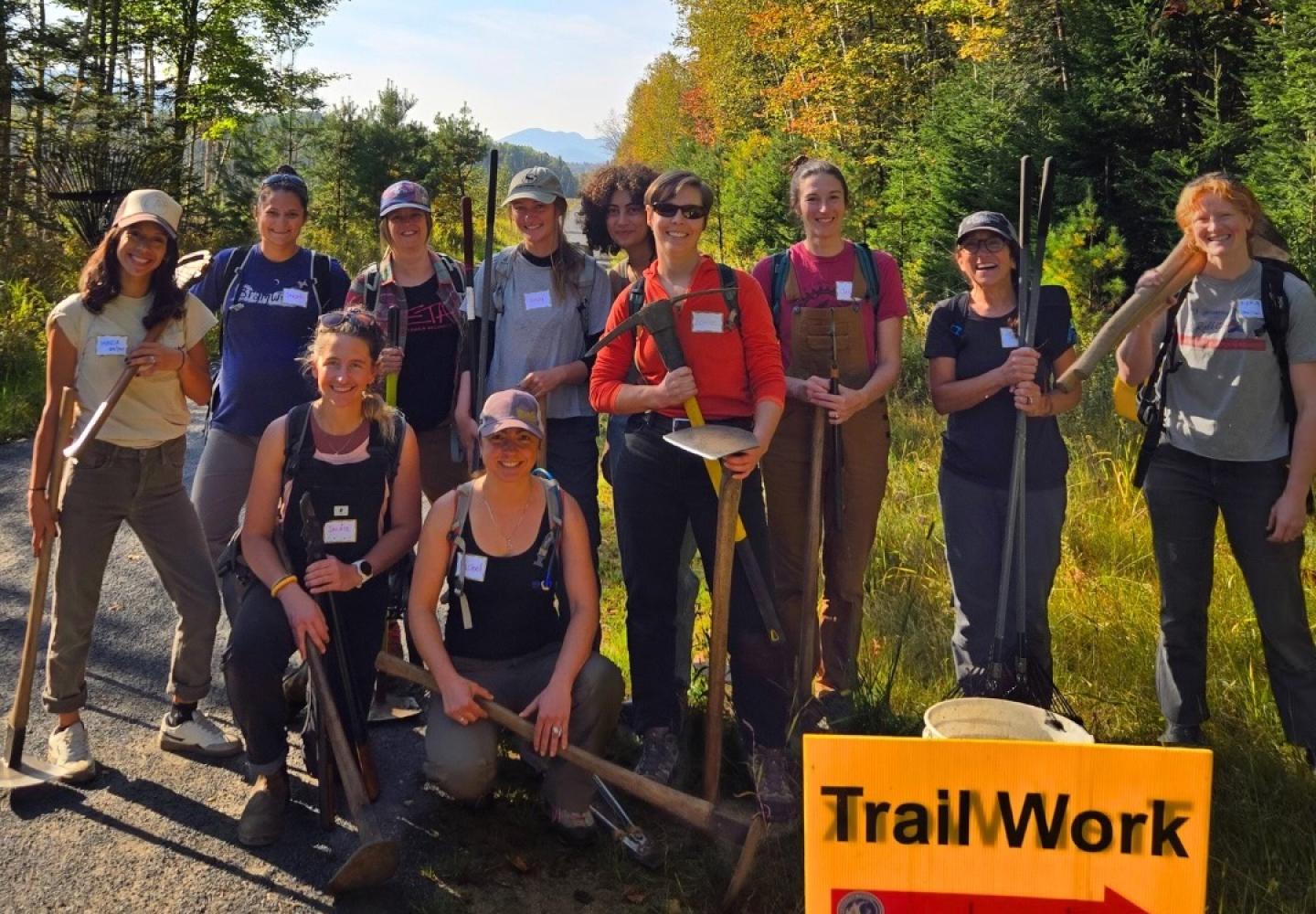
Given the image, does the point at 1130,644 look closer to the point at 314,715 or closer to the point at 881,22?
the point at 314,715

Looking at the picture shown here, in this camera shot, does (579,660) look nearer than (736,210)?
Yes

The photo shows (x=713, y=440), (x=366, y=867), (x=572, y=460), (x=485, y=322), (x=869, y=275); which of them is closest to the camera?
(x=366, y=867)

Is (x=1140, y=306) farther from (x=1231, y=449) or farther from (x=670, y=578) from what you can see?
(x=670, y=578)

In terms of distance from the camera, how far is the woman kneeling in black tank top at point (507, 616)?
324 centimetres

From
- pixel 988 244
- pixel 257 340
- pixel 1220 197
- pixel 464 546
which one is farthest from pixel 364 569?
pixel 1220 197

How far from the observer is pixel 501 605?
337 centimetres

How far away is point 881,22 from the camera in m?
26.0

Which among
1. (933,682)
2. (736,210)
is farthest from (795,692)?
(736,210)

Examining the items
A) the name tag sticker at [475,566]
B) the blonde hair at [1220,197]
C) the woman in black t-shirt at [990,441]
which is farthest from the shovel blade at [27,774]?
the blonde hair at [1220,197]

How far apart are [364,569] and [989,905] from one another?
221 cm

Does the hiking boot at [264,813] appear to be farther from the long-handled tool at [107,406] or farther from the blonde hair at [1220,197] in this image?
the blonde hair at [1220,197]

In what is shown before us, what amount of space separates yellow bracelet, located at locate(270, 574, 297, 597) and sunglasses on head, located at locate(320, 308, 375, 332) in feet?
2.75

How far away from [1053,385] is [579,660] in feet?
6.09

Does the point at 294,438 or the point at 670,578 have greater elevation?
the point at 294,438
